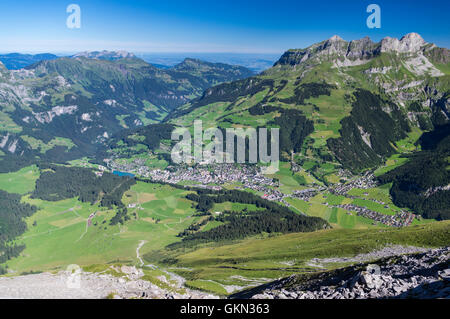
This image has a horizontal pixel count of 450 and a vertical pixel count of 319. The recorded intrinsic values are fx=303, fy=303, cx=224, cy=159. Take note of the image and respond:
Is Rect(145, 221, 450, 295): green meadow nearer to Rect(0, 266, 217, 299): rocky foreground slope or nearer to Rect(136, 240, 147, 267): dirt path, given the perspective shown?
Rect(136, 240, 147, 267): dirt path

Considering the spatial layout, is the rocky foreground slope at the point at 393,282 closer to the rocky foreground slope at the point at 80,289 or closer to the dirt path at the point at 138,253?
the rocky foreground slope at the point at 80,289

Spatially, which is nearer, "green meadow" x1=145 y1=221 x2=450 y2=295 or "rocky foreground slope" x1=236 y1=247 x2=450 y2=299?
"rocky foreground slope" x1=236 y1=247 x2=450 y2=299

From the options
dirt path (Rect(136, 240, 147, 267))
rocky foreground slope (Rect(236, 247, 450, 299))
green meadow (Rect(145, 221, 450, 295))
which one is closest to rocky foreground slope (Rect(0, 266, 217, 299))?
rocky foreground slope (Rect(236, 247, 450, 299))

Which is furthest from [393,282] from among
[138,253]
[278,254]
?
[138,253]

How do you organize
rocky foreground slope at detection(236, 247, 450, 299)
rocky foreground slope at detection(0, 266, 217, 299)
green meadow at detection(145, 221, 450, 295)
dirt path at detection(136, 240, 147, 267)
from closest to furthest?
rocky foreground slope at detection(236, 247, 450, 299) < rocky foreground slope at detection(0, 266, 217, 299) < green meadow at detection(145, 221, 450, 295) < dirt path at detection(136, 240, 147, 267)

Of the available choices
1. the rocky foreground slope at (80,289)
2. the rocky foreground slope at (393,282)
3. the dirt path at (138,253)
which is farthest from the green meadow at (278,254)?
the rocky foreground slope at (393,282)

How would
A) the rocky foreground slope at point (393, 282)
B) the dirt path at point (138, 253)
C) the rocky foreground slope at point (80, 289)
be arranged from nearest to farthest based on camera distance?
A: the rocky foreground slope at point (393, 282), the rocky foreground slope at point (80, 289), the dirt path at point (138, 253)

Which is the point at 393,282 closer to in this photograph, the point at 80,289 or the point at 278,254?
the point at 80,289
